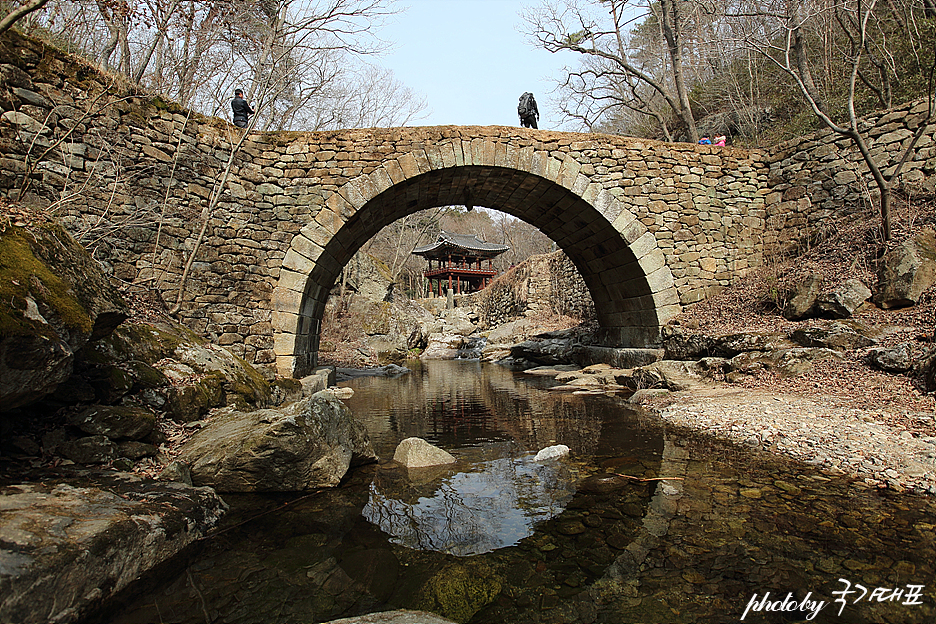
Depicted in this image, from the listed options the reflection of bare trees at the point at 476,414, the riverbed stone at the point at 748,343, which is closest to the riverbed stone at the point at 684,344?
the riverbed stone at the point at 748,343

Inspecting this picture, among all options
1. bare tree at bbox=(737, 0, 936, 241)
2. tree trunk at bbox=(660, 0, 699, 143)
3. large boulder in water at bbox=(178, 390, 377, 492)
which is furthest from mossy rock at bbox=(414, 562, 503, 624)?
tree trunk at bbox=(660, 0, 699, 143)

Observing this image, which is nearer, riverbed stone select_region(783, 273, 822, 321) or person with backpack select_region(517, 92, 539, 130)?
riverbed stone select_region(783, 273, 822, 321)

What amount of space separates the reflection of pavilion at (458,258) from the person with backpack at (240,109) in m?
26.4

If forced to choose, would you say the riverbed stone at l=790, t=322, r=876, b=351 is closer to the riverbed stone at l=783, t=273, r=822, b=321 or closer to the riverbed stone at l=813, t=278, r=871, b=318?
the riverbed stone at l=813, t=278, r=871, b=318

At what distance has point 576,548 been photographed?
2.45m

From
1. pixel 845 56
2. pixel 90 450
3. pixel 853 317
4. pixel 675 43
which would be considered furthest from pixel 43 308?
pixel 675 43

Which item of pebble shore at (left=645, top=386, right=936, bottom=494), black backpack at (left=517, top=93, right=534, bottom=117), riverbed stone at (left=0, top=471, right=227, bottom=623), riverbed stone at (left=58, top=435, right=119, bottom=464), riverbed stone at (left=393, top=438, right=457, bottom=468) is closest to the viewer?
riverbed stone at (left=0, top=471, right=227, bottom=623)

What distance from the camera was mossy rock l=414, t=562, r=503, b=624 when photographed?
198cm

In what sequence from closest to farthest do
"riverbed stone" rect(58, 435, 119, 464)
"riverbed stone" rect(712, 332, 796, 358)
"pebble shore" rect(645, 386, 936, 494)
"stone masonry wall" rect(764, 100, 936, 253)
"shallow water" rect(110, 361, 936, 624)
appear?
1. "shallow water" rect(110, 361, 936, 624)
2. "riverbed stone" rect(58, 435, 119, 464)
3. "pebble shore" rect(645, 386, 936, 494)
4. "riverbed stone" rect(712, 332, 796, 358)
5. "stone masonry wall" rect(764, 100, 936, 253)

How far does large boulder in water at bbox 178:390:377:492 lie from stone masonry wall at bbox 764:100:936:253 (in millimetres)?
8419

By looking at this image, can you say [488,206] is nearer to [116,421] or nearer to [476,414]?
[476,414]

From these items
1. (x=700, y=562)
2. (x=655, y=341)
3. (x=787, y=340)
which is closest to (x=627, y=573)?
(x=700, y=562)

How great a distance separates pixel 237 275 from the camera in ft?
21.8

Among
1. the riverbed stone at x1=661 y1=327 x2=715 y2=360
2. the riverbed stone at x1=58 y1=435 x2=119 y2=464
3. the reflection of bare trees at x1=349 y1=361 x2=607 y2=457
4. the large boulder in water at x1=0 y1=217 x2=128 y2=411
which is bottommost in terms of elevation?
the reflection of bare trees at x1=349 y1=361 x2=607 y2=457
